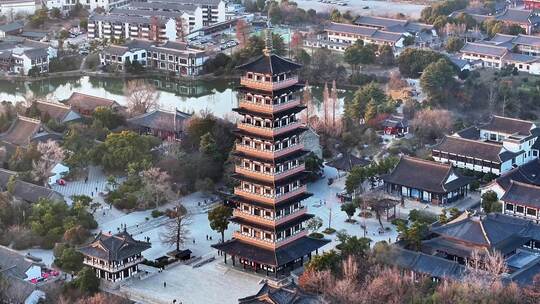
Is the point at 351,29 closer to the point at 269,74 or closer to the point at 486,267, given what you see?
the point at 269,74

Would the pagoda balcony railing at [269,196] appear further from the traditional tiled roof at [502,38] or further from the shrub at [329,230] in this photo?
the traditional tiled roof at [502,38]

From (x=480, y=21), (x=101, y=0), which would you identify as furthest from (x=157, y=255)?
(x=101, y=0)

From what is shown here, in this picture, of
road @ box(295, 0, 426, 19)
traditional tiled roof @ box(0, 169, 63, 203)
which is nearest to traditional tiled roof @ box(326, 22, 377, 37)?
road @ box(295, 0, 426, 19)

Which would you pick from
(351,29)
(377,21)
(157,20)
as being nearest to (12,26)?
(157,20)

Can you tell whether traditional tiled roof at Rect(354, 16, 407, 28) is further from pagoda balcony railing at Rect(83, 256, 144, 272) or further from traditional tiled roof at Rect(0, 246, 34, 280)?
traditional tiled roof at Rect(0, 246, 34, 280)

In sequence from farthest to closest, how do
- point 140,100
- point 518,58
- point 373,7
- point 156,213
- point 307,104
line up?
1. point 373,7
2. point 518,58
3. point 140,100
4. point 307,104
5. point 156,213
